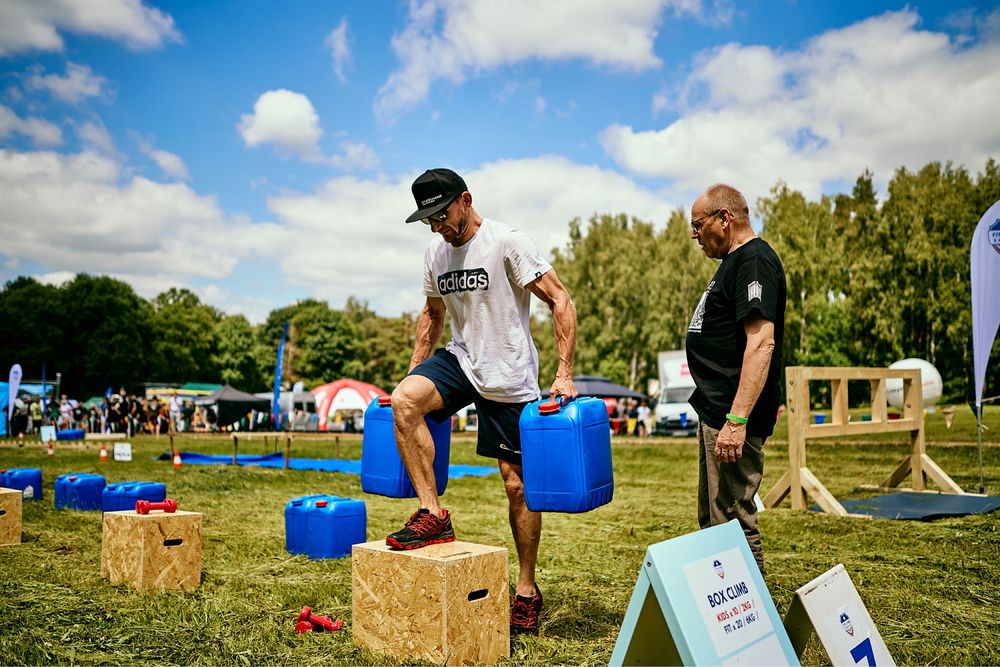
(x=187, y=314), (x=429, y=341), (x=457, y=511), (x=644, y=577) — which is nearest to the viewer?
(x=644, y=577)

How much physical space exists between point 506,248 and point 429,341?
951 mm

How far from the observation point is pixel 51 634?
3.74 m

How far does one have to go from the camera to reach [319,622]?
3.96m

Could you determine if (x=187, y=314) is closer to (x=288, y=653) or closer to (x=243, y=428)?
(x=243, y=428)

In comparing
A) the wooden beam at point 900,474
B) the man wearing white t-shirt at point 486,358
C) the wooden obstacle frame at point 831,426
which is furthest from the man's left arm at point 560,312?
the wooden beam at point 900,474

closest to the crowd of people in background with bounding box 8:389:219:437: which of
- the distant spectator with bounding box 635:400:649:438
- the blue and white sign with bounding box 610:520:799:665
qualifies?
the distant spectator with bounding box 635:400:649:438

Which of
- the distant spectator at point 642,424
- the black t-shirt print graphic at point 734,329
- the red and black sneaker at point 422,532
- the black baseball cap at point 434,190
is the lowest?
the distant spectator at point 642,424

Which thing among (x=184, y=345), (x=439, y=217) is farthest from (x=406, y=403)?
(x=184, y=345)

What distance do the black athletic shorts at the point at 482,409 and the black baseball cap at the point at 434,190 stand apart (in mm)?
770

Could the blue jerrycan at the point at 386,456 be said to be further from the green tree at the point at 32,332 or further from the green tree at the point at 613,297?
the green tree at the point at 32,332

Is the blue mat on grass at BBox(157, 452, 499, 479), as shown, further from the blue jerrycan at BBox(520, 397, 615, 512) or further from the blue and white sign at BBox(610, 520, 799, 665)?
the blue and white sign at BBox(610, 520, 799, 665)

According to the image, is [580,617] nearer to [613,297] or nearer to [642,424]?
[642,424]

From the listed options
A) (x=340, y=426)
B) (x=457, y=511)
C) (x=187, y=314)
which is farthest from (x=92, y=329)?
(x=457, y=511)

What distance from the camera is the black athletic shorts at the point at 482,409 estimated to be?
399cm
